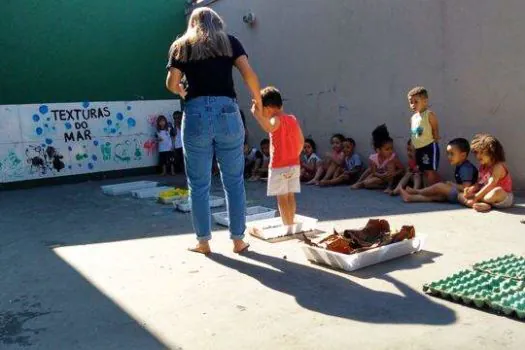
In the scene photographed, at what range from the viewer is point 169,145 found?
34.4 feet

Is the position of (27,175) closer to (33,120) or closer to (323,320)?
(33,120)

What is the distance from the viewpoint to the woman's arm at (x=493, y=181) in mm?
5219

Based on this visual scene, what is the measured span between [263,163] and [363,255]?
5.62 metres

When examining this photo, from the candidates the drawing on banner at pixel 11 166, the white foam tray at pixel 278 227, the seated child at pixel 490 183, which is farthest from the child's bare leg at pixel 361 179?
the drawing on banner at pixel 11 166

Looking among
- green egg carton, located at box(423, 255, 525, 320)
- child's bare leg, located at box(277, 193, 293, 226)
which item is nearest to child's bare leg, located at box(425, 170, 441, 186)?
child's bare leg, located at box(277, 193, 293, 226)

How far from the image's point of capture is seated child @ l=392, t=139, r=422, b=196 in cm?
632

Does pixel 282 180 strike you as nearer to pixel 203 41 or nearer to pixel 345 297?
pixel 203 41

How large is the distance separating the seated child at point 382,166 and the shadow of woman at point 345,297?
3458 mm

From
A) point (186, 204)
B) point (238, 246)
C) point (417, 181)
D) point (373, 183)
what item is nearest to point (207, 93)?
point (238, 246)

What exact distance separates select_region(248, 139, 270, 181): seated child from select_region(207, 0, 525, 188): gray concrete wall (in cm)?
75

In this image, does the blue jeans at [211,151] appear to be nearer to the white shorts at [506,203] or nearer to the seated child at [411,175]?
the white shorts at [506,203]

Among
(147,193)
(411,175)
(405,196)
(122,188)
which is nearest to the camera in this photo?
(405,196)

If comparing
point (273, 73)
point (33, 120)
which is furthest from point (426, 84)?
point (33, 120)

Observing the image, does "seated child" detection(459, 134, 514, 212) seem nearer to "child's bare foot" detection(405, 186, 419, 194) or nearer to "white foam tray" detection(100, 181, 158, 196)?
"child's bare foot" detection(405, 186, 419, 194)
